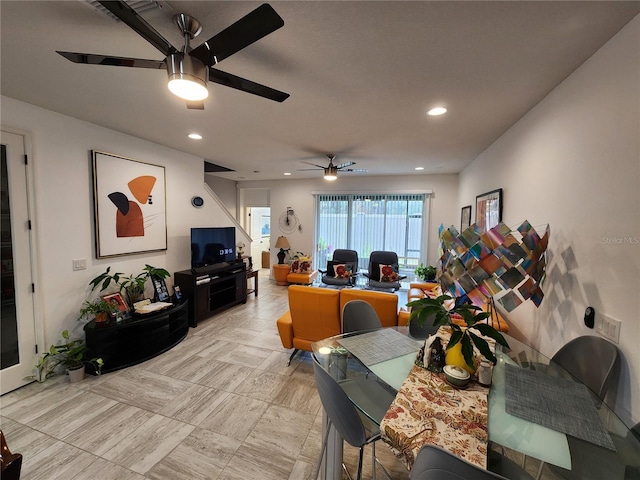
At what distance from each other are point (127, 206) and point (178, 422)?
2.55 metres

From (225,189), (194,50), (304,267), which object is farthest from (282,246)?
(194,50)

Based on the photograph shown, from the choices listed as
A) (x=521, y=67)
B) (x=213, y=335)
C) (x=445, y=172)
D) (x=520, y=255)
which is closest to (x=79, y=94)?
(x=213, y=335)

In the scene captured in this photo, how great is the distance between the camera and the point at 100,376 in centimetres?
256

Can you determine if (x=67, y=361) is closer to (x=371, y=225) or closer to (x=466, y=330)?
(x=466, y=330)

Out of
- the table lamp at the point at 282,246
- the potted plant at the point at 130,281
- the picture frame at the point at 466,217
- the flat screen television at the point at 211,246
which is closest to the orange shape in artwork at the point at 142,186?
the flat screen television at the point at 211,246

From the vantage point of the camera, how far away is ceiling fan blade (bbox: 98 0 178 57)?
94 cm

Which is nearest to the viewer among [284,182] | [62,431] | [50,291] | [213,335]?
[62,431]

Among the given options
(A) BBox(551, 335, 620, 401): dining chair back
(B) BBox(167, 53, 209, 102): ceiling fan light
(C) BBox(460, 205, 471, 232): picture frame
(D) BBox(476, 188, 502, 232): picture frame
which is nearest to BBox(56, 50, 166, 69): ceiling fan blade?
(B) BBox(167, 53, 209, 102): ceiling fan light

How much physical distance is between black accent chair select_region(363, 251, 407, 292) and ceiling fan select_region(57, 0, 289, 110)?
4440 mm

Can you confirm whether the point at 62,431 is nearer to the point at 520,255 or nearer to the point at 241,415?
the point at 241,415

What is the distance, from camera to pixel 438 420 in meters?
1.05

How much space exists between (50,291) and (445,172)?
20.7 feet

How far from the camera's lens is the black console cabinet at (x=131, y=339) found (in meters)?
2.59

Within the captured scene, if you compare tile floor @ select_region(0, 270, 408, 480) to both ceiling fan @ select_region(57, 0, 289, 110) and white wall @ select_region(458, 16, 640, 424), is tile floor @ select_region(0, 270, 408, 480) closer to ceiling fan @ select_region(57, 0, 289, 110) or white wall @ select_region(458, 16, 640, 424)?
white wall @ select_region(458, 16, 640, 424)
